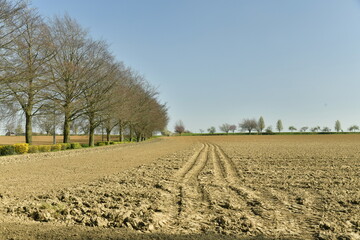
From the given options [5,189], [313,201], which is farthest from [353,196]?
[5,189]

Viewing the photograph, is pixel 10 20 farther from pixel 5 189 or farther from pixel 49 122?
pixel 5 189

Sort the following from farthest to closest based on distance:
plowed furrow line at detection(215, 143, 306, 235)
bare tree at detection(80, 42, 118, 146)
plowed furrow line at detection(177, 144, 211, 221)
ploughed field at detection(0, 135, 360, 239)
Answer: bare tree at detection(80, 42, 118, 146)
plowed furrow line at detection(177, 144, 211, 221)
plowed furrow line at detection(215, 143, 306, 235)
ploughed field at detection(0, 135, 360, 239)

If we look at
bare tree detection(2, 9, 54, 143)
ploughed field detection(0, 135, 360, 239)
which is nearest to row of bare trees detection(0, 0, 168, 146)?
bare tree detection(2, 9, 54, 143)

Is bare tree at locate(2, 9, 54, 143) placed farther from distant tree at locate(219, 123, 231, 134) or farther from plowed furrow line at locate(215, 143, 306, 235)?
→ distant tree at locate(219, 123, 231, 134)

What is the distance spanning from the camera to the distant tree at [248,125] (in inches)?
5591

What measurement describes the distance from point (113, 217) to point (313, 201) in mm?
4573

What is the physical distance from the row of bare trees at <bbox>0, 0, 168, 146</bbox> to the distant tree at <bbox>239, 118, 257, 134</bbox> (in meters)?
113

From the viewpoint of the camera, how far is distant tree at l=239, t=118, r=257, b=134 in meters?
142

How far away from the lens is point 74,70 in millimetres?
25766

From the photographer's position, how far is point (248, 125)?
143750mm

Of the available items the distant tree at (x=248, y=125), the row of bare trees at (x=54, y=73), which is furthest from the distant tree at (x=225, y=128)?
the row of bare trees at (x=54, y=73)

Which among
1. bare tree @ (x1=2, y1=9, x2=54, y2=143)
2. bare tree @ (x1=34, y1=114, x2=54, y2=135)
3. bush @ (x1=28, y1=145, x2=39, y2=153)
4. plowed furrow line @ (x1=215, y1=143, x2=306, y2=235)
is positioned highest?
bare tree @ (x1=2, y1=9, x2=54, y2=143)

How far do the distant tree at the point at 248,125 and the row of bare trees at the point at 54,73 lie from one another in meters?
113

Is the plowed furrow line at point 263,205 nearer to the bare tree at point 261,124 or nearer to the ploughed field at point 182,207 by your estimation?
the ploughed field at point 182,207
